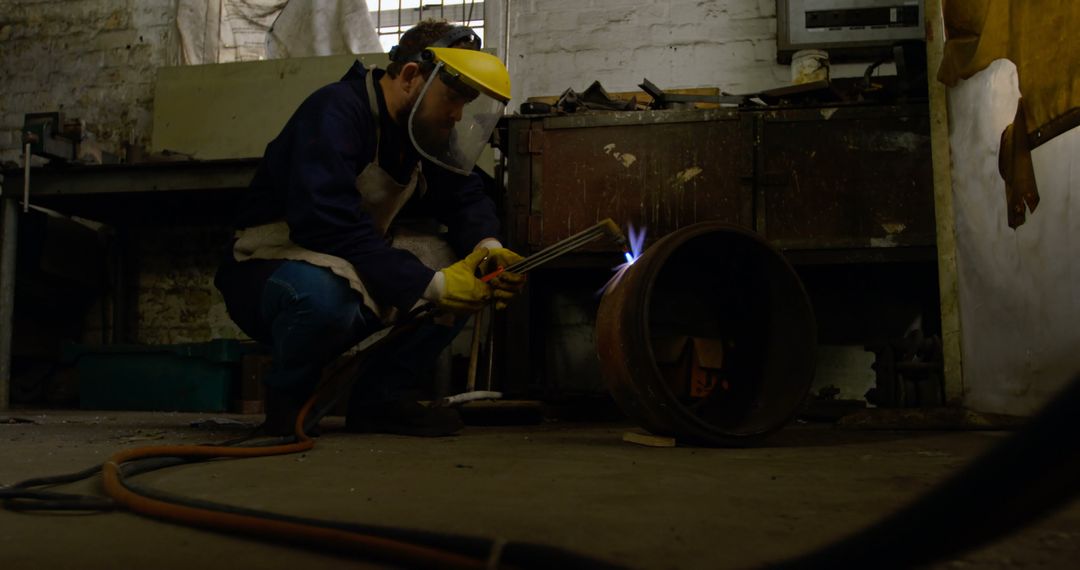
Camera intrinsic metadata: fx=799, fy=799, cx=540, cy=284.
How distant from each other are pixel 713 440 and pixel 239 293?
117 cm

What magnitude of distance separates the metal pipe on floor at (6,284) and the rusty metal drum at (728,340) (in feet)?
9.01

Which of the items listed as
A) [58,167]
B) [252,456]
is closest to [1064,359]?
[252,456]

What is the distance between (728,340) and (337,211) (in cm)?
107

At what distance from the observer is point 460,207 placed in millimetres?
2244

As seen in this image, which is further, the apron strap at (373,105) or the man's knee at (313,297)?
the apron strap at (373,105)

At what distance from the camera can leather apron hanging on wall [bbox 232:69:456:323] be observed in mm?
1812

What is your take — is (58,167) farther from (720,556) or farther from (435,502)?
(720,556)

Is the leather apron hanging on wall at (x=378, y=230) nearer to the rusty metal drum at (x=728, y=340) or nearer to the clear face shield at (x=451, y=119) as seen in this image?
the clear face shield at (x=451, y=119)

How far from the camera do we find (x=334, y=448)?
1.61m

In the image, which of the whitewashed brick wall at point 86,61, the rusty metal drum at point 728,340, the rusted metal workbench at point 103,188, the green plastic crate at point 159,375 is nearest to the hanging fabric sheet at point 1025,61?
the rusty metal drum at point 728,340

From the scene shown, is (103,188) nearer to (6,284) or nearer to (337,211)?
(6,284)

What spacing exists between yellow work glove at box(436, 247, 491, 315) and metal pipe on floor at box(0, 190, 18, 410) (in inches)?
97.2

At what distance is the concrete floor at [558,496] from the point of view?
73 centimetres

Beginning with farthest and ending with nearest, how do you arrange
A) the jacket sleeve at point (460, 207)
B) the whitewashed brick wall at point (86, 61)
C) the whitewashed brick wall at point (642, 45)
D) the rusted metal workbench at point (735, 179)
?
the whitewashed brick wall at point (86, 61) < the whitewashed brick wall at point (642, 45) < the rusted metal workbench at point (735, 179) < the jacket sleeve at point (460, 207)
